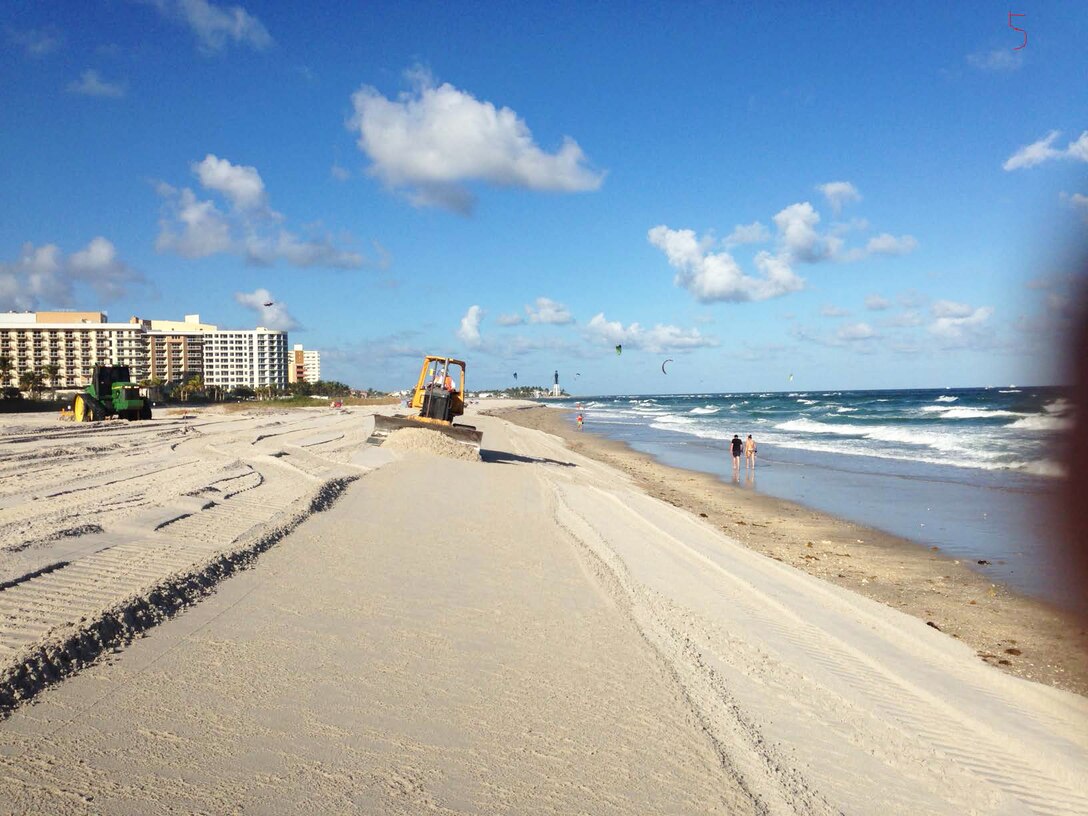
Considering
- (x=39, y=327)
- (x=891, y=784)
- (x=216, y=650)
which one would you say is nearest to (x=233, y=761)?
(x=216, y=650)

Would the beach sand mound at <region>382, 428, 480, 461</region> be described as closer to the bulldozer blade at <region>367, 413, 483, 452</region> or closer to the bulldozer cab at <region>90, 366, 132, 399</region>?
the bulldozer blade at <region>367, 413, 483, 452</region>

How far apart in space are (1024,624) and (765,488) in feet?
43.3

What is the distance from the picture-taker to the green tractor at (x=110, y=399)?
36.2m

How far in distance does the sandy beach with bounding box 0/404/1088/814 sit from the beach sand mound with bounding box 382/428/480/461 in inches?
321

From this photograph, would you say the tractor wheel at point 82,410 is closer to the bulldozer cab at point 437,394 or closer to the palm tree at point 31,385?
the bulldozer cab at point 437,394

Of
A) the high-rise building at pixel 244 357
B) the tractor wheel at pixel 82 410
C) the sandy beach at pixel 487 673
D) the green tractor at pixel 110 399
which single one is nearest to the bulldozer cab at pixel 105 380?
the green tractor at pixel 110 399

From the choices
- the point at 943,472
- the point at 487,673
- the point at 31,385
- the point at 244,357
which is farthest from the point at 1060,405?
the point at 244,357

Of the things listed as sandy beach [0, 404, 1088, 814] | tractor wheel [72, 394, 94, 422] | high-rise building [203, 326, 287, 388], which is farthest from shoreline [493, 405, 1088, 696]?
high-rise building [203, 326, 287, 388]

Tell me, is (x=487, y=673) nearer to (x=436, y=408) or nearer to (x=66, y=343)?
(x=436, y=408)

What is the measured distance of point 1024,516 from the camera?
1279mm

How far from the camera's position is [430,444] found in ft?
63.6

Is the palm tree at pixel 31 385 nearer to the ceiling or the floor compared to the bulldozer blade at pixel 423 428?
nearer to the ceiling

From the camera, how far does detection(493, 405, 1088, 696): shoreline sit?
7.08m

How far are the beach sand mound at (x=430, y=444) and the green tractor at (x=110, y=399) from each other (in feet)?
78.1
